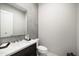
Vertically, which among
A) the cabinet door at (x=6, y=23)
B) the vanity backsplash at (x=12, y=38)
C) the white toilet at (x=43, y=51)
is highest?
the cabinet door at (x=6, y=23)

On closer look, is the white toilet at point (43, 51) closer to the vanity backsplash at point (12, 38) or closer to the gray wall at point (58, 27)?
the gray wall at point (58, 27)

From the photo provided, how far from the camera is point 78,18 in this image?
1.35 meters

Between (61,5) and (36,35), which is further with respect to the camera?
(36,35)

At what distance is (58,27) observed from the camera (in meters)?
1.44

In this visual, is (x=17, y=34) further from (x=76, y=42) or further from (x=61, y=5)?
(x=76, y=42)

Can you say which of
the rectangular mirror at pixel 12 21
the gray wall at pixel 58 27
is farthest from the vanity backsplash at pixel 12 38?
the gray wall at pixel 58 27

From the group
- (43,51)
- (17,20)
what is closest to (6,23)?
(17,20)

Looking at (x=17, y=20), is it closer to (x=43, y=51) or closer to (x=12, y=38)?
(x=12, y=38)

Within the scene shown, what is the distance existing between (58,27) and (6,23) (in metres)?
1.29

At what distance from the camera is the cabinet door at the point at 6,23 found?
3.31 feet

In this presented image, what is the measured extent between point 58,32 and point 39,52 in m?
0.79

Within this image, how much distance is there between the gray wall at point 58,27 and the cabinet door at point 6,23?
756mm

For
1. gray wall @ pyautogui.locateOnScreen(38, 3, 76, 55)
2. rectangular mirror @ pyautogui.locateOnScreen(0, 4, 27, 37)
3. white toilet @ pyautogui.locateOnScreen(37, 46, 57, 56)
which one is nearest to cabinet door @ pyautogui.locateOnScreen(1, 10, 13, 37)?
rectangular mirror @ pyautogui.locateOnScreen(0, 4, 27, 37)

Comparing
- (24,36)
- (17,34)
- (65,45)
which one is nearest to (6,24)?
(17,34)
